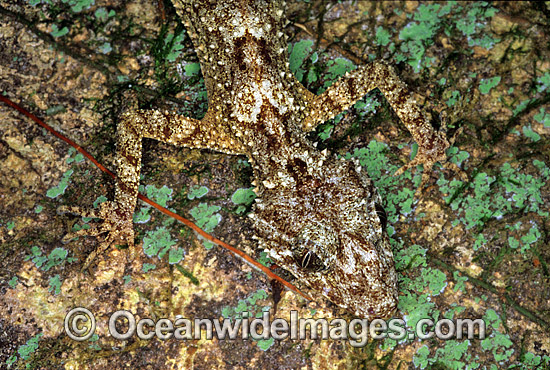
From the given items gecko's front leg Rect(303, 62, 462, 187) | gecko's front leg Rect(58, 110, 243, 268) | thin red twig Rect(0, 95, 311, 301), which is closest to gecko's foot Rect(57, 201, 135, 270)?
gecko's front leg Rect(58, 110, 243, 268)

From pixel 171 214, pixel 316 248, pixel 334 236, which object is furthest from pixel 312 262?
pixel 171 214

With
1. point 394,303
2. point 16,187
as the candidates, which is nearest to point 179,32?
point 16,187

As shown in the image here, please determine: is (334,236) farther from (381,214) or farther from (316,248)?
(381,214)

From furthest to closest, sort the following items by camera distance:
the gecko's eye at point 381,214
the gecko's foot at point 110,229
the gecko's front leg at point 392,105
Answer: the gecko's front leg at point 392,105, the gecko's foot at point 110,229, the gecko's eye at point 381,214

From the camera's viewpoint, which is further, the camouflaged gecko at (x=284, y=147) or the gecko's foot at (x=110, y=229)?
the gecko's foot at (x=110, y=229)

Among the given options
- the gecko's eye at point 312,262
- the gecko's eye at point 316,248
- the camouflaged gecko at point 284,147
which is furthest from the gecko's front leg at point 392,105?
the gecko's eye at point 312,262

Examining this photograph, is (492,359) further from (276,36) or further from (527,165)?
(276,36)

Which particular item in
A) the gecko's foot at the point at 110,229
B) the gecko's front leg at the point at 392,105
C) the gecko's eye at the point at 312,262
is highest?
the gecko's front leg at the point at 392,105

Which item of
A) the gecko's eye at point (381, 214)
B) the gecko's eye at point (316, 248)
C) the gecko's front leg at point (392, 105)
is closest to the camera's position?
the gecko's eye at point (316, 248)

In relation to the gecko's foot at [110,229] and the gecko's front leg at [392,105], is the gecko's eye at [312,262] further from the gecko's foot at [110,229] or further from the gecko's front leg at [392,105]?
the gecko's foot at [110,229]
